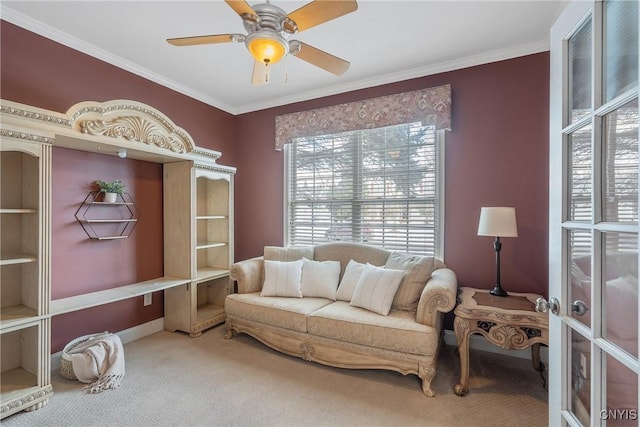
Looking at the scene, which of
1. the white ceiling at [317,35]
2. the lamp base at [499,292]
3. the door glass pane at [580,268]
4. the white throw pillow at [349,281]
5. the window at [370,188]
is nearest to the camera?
the door glass pane at [580,268]

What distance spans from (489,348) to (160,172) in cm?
381

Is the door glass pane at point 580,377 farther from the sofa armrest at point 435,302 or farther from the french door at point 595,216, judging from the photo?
the sofa armrest at point 435,302

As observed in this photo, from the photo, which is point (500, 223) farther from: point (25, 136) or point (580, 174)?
point (25, 136)

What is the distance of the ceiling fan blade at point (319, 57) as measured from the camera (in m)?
1.71

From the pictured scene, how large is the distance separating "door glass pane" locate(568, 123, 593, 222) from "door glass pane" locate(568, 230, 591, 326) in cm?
7

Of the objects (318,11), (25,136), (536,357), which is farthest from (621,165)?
(25,136)

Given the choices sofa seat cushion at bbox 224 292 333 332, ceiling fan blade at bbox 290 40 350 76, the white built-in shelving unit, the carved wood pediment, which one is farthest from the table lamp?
the carved wood pediment

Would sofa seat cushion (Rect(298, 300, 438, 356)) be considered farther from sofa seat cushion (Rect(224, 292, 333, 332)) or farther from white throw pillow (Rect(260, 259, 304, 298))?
white throw pillow (Rect(260, 259, 304, 298))

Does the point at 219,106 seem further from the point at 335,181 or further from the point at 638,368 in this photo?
the point at 638,368

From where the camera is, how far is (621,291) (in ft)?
3.05

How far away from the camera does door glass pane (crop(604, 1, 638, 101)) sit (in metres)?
0.88

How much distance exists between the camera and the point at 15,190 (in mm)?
2139

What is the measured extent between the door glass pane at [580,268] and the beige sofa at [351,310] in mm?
1044

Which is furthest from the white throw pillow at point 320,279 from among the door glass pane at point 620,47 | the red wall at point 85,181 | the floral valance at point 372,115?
the door glass pane at point 620,47
